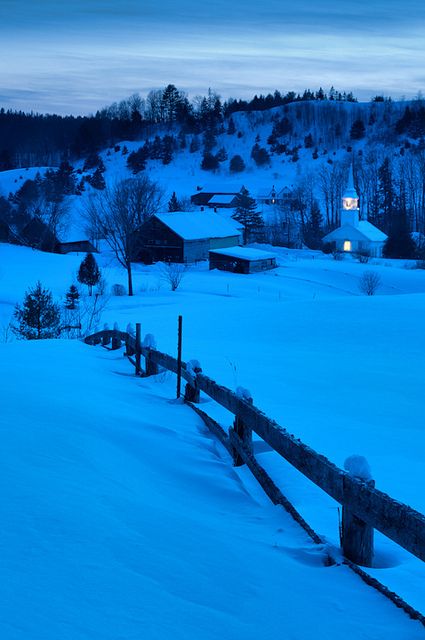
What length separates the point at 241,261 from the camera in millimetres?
59375

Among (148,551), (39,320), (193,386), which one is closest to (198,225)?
(39,320)

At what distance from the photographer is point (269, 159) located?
136 metres

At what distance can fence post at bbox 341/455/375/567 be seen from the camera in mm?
3699

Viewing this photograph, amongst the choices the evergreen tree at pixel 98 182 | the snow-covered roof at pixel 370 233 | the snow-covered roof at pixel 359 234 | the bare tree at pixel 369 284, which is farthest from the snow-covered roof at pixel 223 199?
the bare tree at pixel 369 284

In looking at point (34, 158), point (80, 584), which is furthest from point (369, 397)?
point (34, 158)

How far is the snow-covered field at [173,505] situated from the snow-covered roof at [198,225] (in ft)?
179

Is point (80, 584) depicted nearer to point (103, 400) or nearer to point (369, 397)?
point (103, 400)

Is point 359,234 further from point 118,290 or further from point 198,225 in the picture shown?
point 118,290

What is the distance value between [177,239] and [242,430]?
6099 centimetres

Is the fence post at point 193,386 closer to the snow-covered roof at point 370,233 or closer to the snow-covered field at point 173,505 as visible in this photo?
the snow-covered field at point 173,505

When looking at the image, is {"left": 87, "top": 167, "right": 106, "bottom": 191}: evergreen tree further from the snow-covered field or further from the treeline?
the snow-covered field

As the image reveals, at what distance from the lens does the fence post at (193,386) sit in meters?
7.72

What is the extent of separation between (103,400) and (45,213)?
8071cm

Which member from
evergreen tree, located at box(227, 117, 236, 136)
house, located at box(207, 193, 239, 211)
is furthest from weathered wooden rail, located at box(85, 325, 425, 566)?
evergreen tree, located at box(227, 117, 236, 136)
